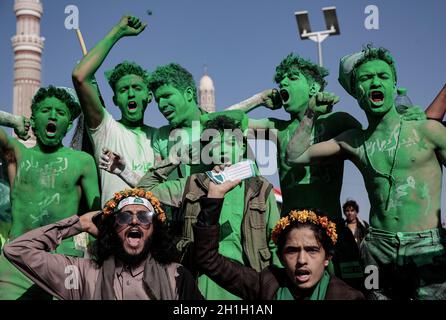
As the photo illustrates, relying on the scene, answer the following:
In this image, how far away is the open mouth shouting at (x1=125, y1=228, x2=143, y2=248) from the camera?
4.32 m

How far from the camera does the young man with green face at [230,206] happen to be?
487 cm

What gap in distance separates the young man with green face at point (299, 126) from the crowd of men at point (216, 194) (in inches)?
0.4

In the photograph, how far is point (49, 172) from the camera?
219 inches

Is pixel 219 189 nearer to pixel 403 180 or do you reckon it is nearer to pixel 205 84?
pixel 403 180

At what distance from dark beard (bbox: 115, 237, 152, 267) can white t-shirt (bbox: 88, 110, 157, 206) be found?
4.70ft

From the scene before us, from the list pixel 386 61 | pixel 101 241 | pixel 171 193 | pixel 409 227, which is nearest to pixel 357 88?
pixel 386 61

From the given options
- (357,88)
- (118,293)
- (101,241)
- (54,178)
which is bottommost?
(118,293)

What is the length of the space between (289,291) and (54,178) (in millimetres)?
2381

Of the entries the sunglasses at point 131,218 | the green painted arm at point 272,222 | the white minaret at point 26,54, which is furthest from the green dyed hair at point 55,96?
the white minaret at point 26,54

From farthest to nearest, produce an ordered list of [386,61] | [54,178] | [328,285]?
1. [54,178]
2. [386,61]
3. [328,285]

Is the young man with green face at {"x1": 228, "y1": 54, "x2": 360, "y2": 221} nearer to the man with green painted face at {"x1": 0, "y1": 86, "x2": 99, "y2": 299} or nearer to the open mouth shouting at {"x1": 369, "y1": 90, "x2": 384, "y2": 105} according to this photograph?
the open mouth shouting at {"x1": 369, "y1": 90, "x2": 384, "y2": 105}

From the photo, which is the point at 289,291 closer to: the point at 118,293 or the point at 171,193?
the point at 118,293

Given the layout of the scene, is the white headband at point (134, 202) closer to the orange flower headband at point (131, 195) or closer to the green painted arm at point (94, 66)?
the orange flower headband at point (131, 195)

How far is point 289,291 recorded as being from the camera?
4.08 meters
